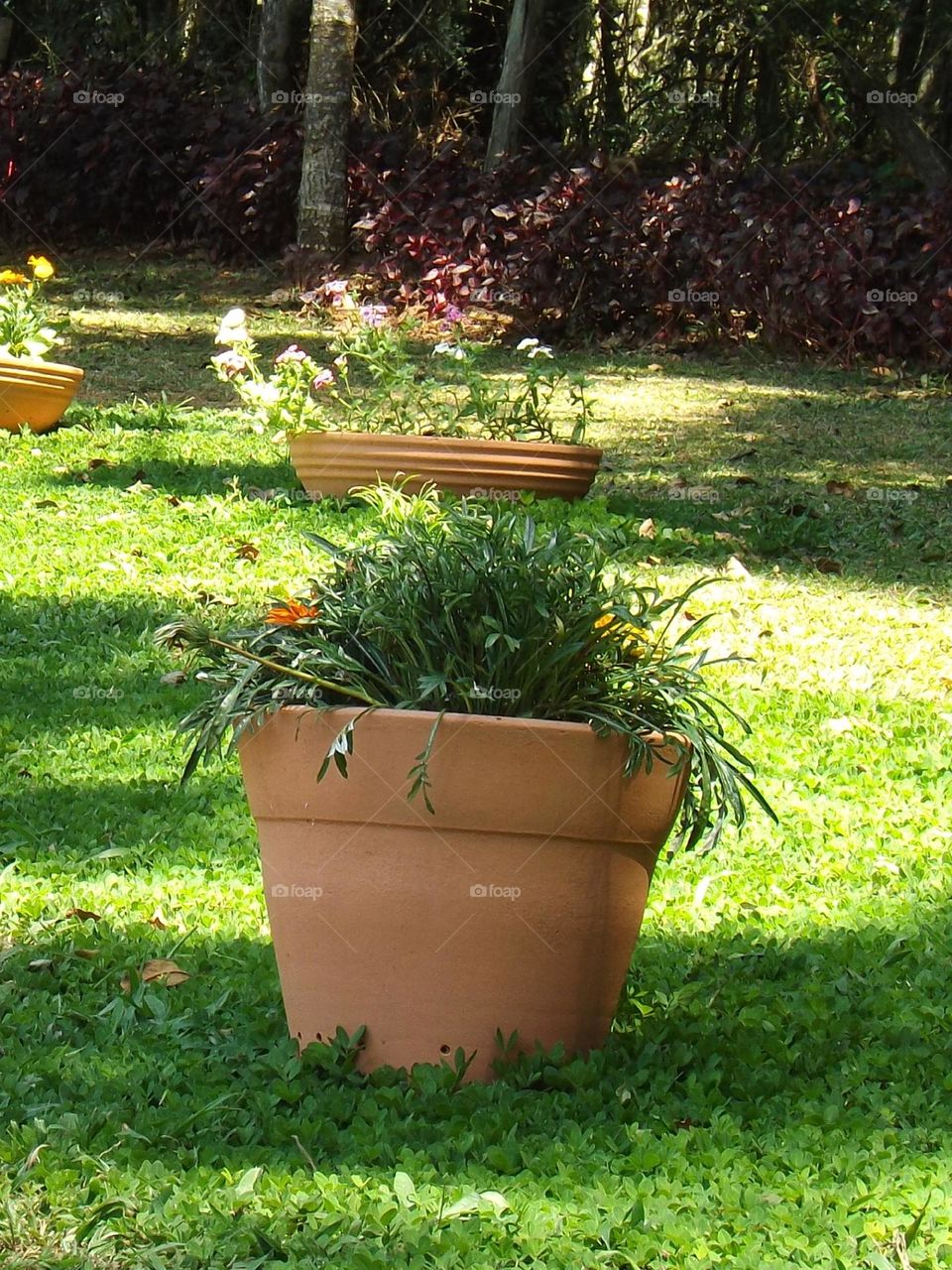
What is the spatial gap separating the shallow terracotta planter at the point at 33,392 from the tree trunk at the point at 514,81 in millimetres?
7992

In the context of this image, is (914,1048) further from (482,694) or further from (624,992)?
(482,694)

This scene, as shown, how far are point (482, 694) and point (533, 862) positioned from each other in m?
0.28

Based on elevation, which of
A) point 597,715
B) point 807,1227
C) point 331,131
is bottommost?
point 807,1227

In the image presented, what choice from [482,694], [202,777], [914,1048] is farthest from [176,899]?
[914,1048]

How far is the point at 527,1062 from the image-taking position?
103 inches

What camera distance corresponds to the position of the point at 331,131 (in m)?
14.4

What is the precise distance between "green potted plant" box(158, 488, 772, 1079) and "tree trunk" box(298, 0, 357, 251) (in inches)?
472
